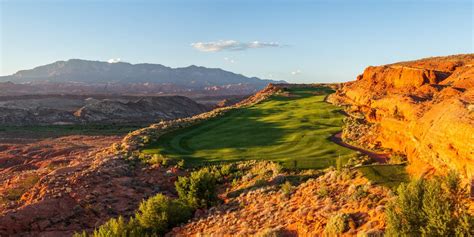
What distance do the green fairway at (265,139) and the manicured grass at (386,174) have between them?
394 centimetres

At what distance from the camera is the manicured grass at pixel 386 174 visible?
11.3m

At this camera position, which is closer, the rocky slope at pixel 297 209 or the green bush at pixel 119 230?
the rocky slope at pixel 297 209

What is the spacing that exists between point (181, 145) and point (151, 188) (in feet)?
24.2

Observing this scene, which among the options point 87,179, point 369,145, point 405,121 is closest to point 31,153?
point 87,179

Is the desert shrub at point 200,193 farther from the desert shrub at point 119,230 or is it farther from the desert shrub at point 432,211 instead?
the desert shrub at point 432,211

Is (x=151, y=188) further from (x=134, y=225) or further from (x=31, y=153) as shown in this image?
(x=31, y=153)

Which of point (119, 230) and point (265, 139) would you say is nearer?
point (119, 230)

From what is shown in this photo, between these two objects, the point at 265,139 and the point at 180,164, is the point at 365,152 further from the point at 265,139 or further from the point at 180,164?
the point at 180,164

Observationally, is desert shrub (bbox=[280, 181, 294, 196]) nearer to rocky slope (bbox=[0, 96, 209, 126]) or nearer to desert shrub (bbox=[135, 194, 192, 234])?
desert shrub (bbox=[135, 194, 192, 234])

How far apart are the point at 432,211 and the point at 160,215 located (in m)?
9.42

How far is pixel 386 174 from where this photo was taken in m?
11.9

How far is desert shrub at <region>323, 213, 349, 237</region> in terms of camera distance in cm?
929

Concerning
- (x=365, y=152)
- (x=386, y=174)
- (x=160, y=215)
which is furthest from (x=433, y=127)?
(x=160, y=215)

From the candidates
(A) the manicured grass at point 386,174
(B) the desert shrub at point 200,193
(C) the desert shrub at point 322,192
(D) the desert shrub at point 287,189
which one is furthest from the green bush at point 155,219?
(A) the manicured grass at point 386,174
